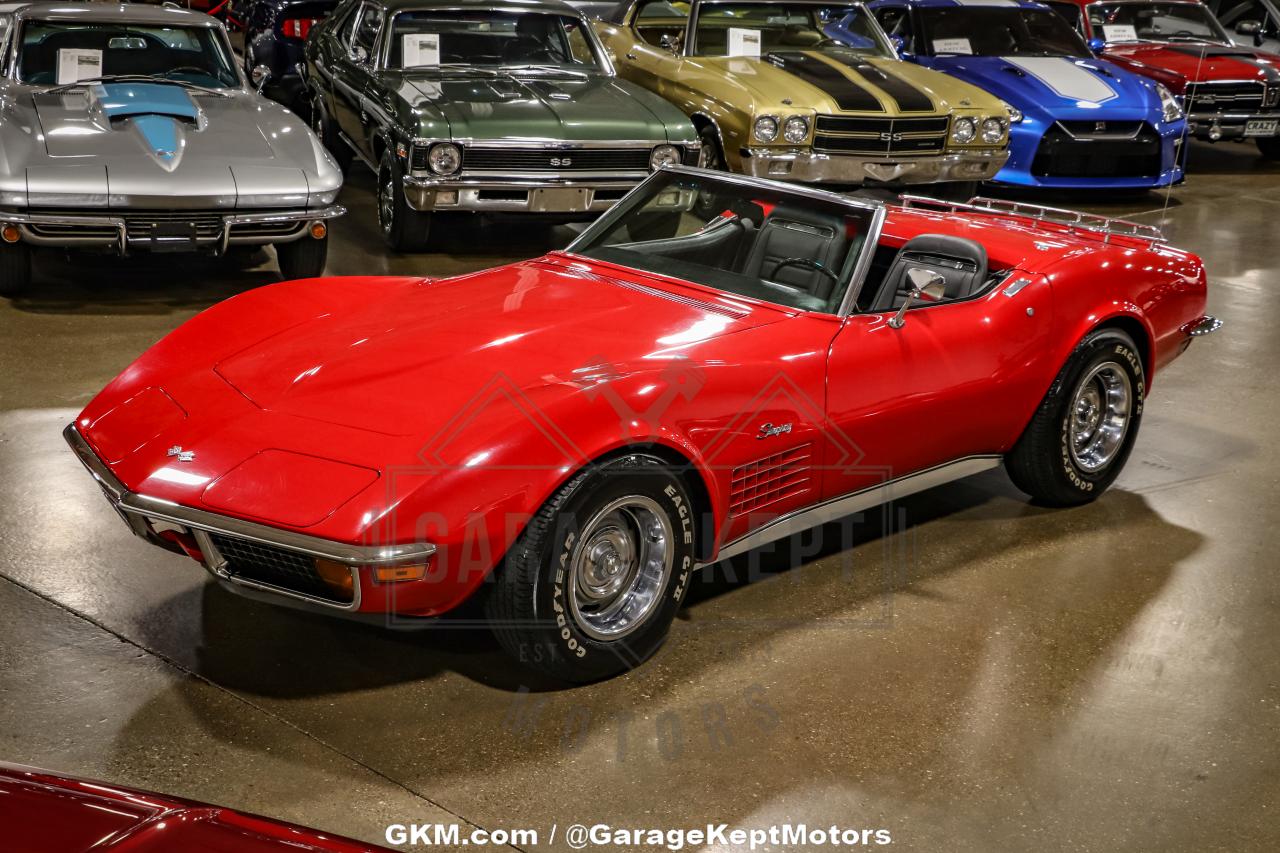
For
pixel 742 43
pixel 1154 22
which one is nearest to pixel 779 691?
pixel 742 43

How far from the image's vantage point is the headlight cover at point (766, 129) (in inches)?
348

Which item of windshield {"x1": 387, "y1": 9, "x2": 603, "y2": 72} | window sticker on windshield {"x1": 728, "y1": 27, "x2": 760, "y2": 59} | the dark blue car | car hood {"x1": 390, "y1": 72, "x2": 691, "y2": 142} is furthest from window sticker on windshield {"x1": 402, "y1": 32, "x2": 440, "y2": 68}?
the dark blue car

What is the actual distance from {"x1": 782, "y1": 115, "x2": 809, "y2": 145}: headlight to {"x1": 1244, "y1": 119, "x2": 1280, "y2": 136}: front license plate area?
4.97 m

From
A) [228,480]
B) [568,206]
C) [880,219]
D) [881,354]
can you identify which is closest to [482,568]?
[228,480]

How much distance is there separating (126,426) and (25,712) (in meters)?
0.76

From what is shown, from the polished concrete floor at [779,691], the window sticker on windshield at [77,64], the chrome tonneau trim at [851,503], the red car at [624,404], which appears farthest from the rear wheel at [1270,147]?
the window sticker on windshield at [77,64]

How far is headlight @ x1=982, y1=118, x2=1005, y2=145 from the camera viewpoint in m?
9.43

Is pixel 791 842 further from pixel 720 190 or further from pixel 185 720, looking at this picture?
pixel 720 190

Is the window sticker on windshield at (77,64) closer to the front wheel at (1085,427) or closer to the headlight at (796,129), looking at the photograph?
the headlight at (796,129)

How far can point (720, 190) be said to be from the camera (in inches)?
185

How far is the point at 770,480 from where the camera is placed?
3.97 m

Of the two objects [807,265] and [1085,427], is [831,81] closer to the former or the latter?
[1085,427]

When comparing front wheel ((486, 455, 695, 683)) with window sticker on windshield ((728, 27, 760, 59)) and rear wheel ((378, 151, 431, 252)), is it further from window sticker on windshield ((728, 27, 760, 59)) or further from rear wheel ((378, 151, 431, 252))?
window sticker on windshield ((728, 27, 760, 59))

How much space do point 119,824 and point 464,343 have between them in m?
2.08
